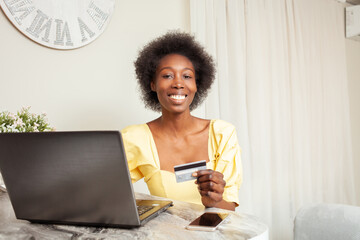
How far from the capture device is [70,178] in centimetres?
66

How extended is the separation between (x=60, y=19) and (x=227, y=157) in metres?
1.16

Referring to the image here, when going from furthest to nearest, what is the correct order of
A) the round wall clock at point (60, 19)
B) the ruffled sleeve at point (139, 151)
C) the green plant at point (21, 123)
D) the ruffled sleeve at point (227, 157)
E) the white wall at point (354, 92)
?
1. the white wall at point (354, 92)
2. the round wall clock at point (60, 19)
3. the ruffled sleeve at point (139, 151)
4. the ruffled sleeve at point (227, 157)
5. the green plant at point (21, 123)

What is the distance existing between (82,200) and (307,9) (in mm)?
2987

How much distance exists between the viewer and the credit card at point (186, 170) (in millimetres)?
790

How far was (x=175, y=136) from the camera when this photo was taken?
4.84 ft

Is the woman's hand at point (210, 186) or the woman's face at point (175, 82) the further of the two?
the woman's face at point (175, 82)

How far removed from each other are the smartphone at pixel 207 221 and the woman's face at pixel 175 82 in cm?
76

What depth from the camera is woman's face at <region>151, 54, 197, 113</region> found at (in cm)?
144

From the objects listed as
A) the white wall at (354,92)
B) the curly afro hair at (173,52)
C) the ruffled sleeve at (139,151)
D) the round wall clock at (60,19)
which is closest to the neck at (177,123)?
the ruffled sleeve at (139,151)

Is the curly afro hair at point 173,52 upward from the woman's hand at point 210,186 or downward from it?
upward

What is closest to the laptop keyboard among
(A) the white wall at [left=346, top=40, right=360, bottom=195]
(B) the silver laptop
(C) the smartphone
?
(B) the silver laptop

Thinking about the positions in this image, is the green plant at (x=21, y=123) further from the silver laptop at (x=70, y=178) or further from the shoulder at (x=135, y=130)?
the silver laptop at (x=70, y=178)

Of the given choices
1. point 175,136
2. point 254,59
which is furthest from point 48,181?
point 254,59

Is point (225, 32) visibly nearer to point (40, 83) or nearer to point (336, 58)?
point (40, 83)
